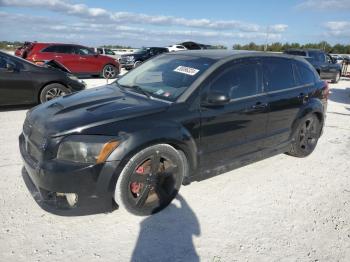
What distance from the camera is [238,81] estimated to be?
4.23m

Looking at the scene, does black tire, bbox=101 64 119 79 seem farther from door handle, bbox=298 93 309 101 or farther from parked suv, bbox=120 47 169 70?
door handle, bbox=298 93 309 101

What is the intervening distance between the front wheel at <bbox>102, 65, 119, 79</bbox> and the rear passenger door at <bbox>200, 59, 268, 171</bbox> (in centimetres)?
→ 1326

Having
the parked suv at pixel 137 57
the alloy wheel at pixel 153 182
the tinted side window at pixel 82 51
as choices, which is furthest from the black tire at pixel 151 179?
the parked suv at pixel 137 57

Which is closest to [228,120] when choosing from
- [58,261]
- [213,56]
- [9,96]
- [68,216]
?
[213,56]

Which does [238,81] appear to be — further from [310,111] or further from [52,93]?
[52,93]

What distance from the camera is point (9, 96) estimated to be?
25.4ft

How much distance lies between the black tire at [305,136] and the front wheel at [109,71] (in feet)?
41.8

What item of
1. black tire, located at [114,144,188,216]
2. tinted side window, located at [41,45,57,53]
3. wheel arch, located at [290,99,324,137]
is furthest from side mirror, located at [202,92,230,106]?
tinted side window, located at [41,45,57,53]

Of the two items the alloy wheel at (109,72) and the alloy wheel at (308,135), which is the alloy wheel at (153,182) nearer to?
the alloy wheel at (308,135)

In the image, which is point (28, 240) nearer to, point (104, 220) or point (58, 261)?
point (58, 261)

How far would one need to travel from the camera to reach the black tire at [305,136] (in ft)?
17.5

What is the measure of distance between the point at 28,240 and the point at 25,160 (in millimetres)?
813

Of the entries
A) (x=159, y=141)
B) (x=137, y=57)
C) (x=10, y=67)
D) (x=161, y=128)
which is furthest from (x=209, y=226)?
(x=137, y=57)

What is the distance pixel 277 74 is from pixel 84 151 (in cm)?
305
